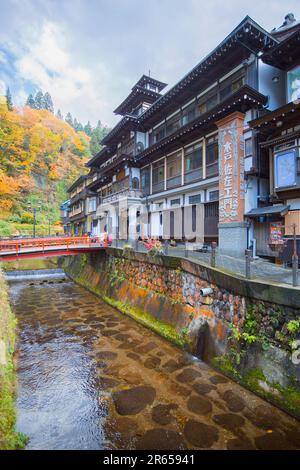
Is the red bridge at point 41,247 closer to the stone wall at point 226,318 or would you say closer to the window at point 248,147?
the stone wall at point 226,318

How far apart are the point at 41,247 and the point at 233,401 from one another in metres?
15.6

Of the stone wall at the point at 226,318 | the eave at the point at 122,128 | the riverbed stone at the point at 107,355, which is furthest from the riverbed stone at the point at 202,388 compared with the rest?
the eave at the point at 122,128

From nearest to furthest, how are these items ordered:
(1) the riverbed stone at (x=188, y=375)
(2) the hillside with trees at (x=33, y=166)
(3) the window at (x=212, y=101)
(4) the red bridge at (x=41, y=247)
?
(1) the riverbed stone at (x=188, y=375), (3) the window at (x=212, y=101), (4) the red bridge at (x=41, y=247), (2) the hillside with trees at (x=33, y=166)

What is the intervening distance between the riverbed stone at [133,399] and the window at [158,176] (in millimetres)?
16030

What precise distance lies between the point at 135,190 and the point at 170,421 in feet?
65.2

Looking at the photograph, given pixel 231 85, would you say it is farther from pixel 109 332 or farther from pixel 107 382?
pixel 107 382

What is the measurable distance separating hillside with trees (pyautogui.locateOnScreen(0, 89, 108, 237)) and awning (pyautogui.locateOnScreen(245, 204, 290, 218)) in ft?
135

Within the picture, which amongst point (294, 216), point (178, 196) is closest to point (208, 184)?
point (178, 196)

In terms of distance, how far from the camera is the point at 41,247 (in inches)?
685

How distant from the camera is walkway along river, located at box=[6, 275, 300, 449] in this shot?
5.09 metres

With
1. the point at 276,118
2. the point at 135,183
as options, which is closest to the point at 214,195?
the point at 276,118

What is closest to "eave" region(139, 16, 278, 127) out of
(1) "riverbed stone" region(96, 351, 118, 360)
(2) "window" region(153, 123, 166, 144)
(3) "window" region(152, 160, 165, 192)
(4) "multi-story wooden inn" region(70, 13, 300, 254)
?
(4) "multi-story wooden inn" region(70, 13, 300, 254)

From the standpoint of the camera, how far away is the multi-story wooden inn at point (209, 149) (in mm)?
13211

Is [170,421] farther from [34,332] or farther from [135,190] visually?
[135,190]
